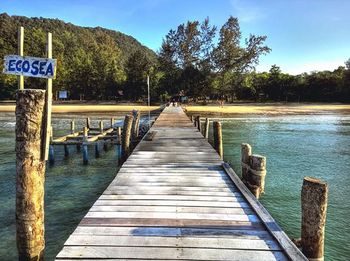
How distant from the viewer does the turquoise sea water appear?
8.70m

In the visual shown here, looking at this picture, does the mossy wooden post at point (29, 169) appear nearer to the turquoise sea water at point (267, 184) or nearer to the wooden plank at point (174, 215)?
the wooden plank at point (174, 215)

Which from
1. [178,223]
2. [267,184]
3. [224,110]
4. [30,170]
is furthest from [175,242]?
[224,110]

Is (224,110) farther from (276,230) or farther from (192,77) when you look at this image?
(276,230)

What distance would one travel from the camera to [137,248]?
15.4 ft

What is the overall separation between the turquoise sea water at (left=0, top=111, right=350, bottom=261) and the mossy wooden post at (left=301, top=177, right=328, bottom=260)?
2.47 m

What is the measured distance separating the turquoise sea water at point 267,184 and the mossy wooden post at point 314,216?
2.47m

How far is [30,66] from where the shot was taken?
535cm

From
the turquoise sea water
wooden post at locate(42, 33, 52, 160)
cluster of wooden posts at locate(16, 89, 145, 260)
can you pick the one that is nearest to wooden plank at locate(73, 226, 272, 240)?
cluster of wooden posts at locate(16, 89, 145, 260)

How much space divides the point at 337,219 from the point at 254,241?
6216 millimetres

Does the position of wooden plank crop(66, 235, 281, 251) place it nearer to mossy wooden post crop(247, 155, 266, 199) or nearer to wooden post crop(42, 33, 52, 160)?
Result: wooden post crop(42, 33, 52, 160)

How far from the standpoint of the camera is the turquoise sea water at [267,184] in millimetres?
8695

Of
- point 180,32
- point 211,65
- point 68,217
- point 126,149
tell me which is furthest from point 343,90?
point 68,217

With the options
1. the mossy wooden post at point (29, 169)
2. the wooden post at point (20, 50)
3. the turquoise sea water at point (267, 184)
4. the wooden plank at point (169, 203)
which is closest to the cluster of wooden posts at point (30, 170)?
the mossy wooden post at point (29, 169)

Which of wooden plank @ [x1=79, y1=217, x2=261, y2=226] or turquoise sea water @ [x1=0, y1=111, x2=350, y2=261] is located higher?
wooden plank @ [x1=79, y1=217, x2=261, y2=226]
